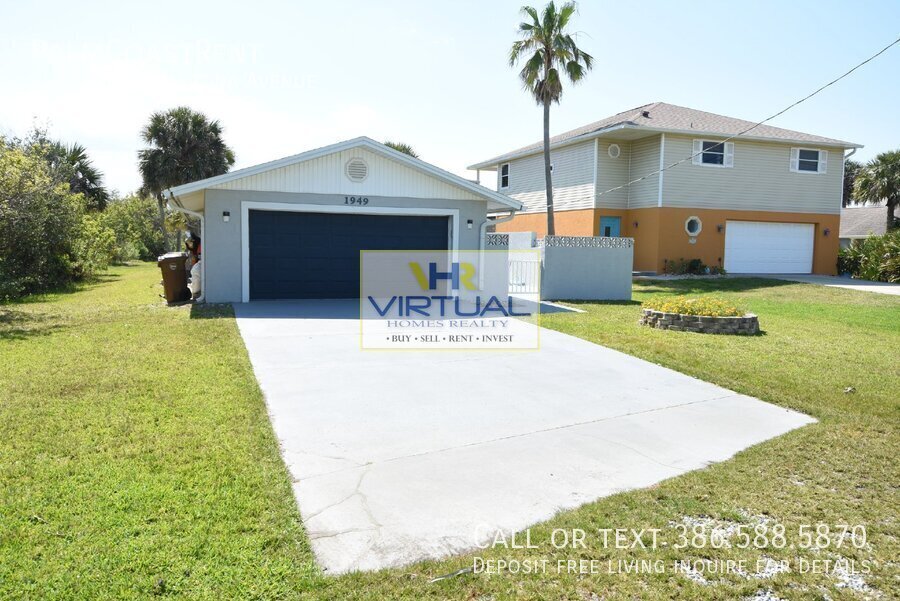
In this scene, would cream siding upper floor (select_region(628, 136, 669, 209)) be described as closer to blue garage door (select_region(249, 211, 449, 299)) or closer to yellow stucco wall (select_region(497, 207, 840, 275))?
yellow stucco wall (select_region(497, 207, 840, 275))

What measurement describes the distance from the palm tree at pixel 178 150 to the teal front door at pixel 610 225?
18426mm

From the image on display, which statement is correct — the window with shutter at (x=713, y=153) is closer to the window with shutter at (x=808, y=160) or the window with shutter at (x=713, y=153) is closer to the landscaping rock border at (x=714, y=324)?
the window with shutter at (x=808, y=160)

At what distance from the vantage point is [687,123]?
73.7ft

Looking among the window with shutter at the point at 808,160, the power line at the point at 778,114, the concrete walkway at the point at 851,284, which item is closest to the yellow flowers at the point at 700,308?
the power line at the point at 778,114

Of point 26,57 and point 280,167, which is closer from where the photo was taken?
point 26,57

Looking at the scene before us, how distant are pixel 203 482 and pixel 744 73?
15206 millimetres

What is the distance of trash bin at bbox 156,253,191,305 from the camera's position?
13.3 metres

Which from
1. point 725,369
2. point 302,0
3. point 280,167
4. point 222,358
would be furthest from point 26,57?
point 725,369

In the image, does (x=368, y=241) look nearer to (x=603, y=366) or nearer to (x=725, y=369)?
(x=603, y=366)

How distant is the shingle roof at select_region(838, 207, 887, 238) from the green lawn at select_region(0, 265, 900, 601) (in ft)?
110

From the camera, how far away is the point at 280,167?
40.9ft

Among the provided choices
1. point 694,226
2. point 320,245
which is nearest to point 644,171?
point 694,226

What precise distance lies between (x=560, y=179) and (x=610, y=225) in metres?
3.02

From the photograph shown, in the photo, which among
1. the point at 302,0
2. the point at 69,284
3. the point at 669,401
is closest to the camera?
the point at 669,401
